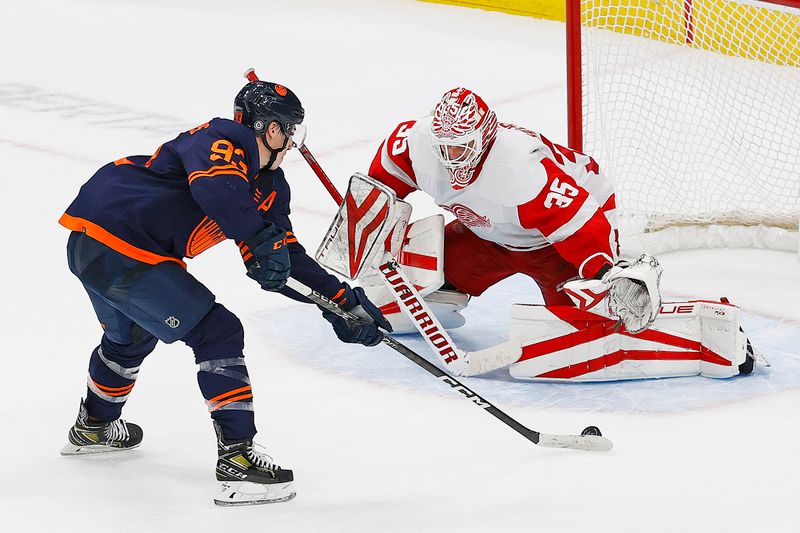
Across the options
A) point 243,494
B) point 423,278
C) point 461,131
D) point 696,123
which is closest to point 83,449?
point 243,494

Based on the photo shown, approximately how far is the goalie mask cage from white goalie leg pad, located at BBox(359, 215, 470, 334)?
941 millimetres

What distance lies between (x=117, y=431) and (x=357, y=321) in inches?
24.7

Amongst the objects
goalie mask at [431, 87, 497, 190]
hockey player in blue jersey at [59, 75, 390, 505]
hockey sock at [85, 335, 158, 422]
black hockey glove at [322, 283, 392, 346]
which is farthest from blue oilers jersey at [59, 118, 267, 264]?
goalie mask at [431, 87, 497, 190]

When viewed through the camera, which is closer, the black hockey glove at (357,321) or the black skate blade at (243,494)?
the black skate blade at (243,494)

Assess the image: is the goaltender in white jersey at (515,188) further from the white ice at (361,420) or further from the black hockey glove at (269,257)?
the black hockey glove at (269,257)

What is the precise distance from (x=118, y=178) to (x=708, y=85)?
349cm

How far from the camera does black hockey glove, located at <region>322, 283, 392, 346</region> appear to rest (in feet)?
9.83

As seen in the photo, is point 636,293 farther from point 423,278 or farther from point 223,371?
point 223,371

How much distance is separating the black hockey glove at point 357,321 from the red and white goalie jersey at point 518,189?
585 mm

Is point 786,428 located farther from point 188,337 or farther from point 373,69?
point 373,69

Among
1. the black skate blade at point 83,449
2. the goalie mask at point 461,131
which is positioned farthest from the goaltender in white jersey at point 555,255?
the black skate blade at point 83,449

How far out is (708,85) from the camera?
5602 millimetres

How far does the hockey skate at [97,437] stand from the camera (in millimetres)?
3039

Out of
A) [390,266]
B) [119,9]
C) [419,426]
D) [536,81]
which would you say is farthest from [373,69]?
[419,426]
